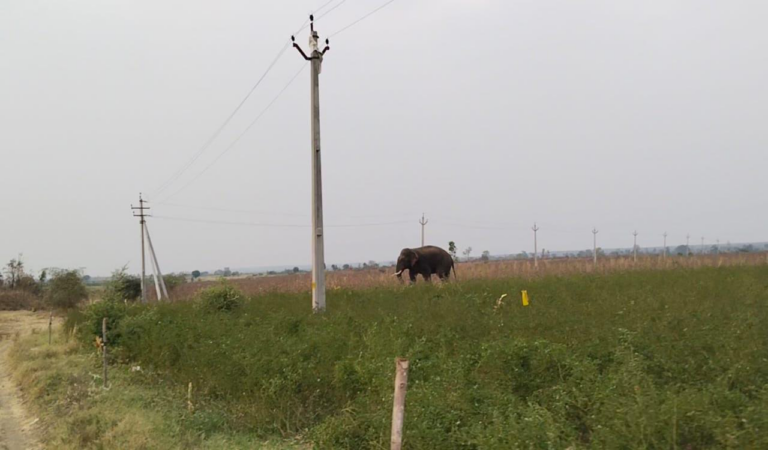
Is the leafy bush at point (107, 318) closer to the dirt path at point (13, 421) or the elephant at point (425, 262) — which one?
the dirt path at point (13, 421)

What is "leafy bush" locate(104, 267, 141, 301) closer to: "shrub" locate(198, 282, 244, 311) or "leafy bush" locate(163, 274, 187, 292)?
"leafy bush" locate(163, 274, 187, 292)

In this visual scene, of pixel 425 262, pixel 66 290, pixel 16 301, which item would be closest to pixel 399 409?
pixel 425 262

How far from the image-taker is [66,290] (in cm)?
3341

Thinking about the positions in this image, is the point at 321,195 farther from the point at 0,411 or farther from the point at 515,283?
the point at 0,411

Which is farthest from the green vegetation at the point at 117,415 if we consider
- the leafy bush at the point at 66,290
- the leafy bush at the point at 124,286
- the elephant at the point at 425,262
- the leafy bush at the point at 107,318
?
the leafy bush at the point at 66,290

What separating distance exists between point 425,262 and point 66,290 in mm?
25582

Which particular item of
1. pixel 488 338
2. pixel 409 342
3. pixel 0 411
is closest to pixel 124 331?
pixel 0 411

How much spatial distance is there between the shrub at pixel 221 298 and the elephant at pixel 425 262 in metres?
6.02

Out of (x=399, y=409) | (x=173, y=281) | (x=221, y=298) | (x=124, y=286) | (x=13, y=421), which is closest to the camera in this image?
(x=399, y=409)

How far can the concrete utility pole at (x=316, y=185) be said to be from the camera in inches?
476

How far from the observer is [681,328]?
6.55 meters

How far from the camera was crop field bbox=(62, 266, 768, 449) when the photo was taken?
3.89m

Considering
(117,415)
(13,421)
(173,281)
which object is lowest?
(13,421)

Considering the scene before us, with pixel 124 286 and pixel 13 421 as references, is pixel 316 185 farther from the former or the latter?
pixel 124 286
